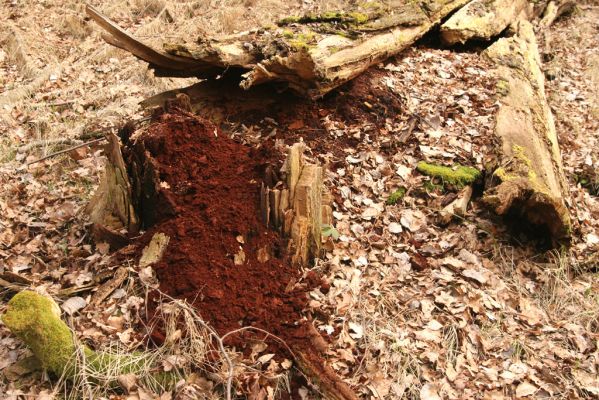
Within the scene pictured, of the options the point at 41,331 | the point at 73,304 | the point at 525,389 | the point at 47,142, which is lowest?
the point at 525,389

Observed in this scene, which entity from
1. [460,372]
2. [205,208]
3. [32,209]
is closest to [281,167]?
[205,208]

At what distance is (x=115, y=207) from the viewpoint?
425 cm

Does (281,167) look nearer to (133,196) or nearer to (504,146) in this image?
(133,196)

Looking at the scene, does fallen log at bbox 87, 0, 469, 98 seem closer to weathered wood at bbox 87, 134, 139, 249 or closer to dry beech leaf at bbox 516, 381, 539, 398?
weathered wood at bbox 87, 134, 139, 249

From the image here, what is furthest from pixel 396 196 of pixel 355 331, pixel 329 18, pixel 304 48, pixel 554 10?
pixel 554 10

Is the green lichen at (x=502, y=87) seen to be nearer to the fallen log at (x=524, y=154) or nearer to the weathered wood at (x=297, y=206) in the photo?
the fallen log at (x=524, y=154)

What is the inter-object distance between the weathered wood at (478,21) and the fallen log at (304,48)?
1.47ft

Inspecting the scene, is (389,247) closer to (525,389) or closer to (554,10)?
(525,389)

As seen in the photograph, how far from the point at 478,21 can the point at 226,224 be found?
538 centimetres

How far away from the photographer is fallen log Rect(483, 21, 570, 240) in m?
4.37

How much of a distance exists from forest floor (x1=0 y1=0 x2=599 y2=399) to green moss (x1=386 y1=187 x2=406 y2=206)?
0.15 ft

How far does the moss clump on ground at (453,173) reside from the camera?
4.90 m

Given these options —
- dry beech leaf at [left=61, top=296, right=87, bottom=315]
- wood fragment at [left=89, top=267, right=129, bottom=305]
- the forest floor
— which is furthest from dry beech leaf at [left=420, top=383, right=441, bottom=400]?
dry beech leaf at [left=61, top=296, right=87, bottom=315]

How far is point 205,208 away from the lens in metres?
4.02
